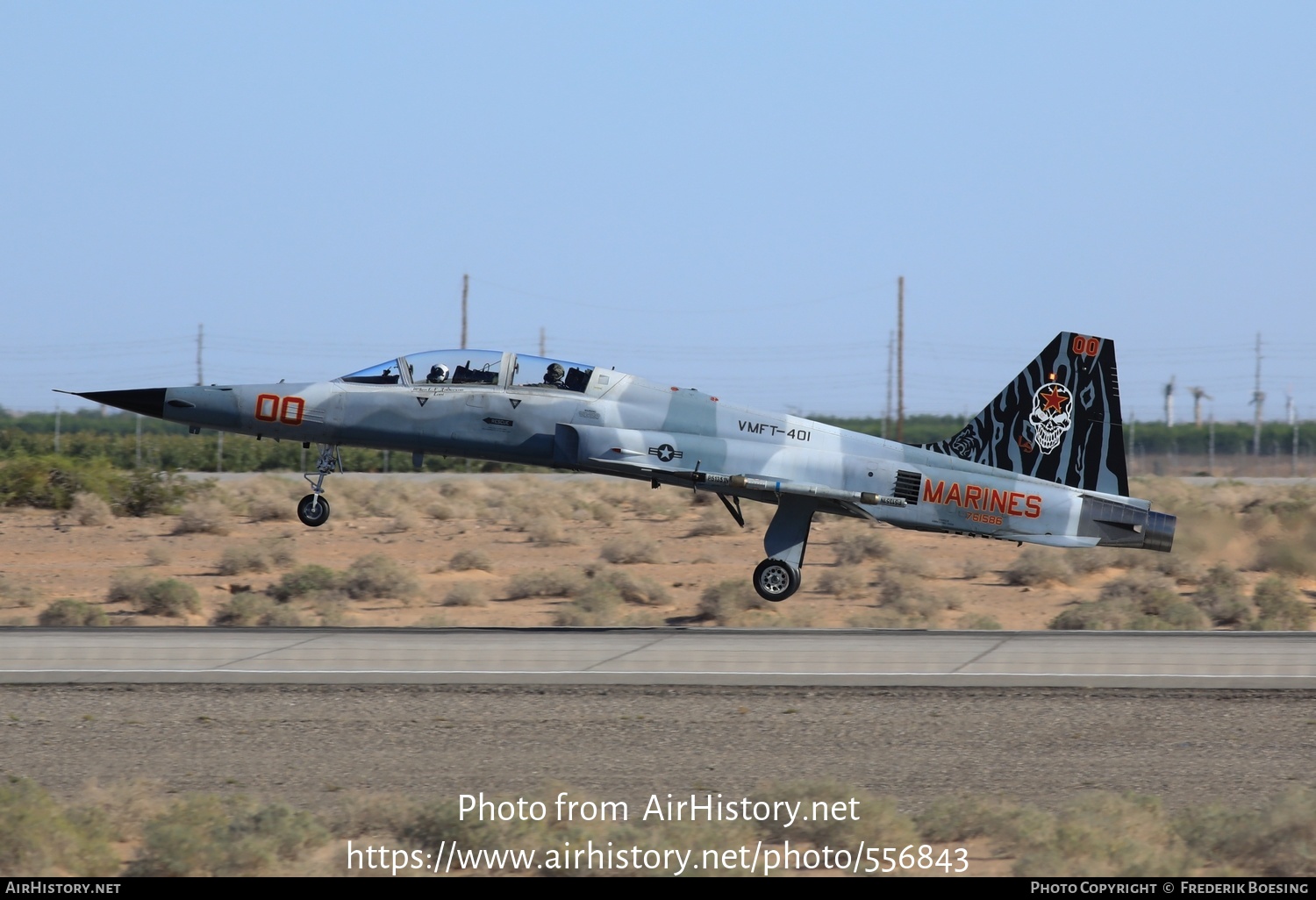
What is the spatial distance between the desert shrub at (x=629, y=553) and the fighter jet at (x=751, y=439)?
12334mm

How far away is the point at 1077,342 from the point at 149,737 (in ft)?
42.7

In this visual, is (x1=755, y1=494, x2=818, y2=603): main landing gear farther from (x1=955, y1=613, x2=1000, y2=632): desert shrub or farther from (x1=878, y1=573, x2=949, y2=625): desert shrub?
(x1=878, y1=573, x2=949, y2=625): desert shrub

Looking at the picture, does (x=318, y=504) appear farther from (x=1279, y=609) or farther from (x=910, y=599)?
(x=1279, y=609)

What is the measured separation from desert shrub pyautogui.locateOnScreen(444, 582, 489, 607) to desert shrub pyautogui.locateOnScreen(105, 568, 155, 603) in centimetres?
538

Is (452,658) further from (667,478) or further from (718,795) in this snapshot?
(718,795)

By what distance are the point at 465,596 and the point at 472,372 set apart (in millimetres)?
8521

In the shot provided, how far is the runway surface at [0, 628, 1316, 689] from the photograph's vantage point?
1492cm

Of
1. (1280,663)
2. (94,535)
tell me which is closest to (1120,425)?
(1280,663)

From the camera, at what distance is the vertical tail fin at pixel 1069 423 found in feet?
64.7

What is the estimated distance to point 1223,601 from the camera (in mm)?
24594

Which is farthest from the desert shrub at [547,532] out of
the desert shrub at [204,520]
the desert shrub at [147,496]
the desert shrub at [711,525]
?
the desert shrub at [147,496]

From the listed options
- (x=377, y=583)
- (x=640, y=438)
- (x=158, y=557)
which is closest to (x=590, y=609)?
(x=377, y=583)

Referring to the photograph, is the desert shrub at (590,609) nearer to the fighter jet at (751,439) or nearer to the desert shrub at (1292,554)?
the fighter jet at (751,439)

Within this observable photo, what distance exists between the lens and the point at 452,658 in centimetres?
1636
